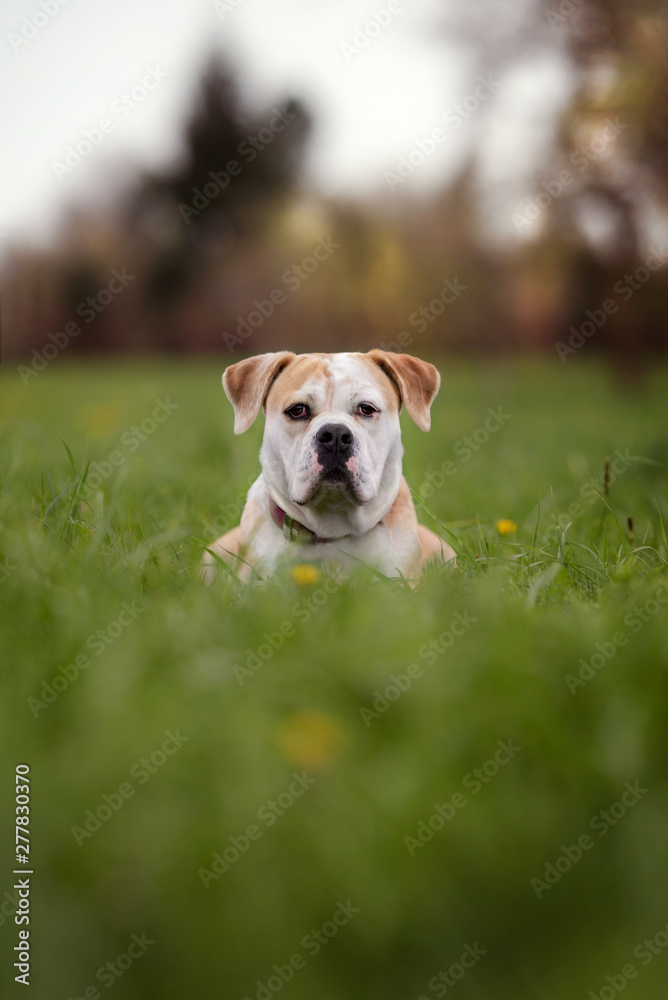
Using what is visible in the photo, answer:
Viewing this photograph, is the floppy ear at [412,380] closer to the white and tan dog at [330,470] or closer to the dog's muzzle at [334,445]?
the white and tan dog at [330,470]

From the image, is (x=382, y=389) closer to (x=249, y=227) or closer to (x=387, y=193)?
(x=387, y=193)

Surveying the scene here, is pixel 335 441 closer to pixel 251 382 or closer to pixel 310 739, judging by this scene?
pixel 251 382

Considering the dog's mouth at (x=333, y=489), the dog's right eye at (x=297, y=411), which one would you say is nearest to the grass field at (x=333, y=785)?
the dog's mouth at (x=333, y=489)

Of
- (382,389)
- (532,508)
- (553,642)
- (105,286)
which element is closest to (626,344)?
(532,508)

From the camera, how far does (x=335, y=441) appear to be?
3.12 metres

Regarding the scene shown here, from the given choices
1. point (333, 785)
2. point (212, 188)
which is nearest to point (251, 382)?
point (333, 785)

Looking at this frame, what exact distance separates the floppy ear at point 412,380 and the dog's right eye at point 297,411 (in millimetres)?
507

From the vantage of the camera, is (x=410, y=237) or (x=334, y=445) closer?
(x=334, y=445)

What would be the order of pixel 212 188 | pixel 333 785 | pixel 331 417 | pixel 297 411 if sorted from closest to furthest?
pixel 333 785 → pixel 331 417 → pixel 297 411 → pixel 212 188

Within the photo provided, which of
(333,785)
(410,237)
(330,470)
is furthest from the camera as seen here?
(410,237)

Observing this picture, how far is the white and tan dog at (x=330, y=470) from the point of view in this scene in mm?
3148

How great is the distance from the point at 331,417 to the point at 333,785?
6.33ft

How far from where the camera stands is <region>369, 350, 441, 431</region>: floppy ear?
3627 millimetres

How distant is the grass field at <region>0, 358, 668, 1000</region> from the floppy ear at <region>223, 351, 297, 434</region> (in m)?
1.20
